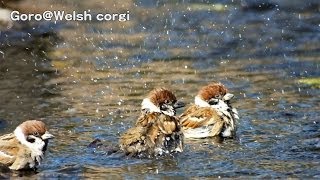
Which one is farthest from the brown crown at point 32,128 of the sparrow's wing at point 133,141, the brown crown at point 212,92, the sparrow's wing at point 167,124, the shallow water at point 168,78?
the brown crown at point 212,92

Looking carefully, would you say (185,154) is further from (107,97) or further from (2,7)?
(2,7)

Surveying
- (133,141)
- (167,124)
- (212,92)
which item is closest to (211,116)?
(212,92)

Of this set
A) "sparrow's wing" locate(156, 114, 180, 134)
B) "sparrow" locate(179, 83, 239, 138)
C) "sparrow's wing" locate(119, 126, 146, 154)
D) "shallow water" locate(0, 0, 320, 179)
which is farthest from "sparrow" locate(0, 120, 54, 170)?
"sparrow" locate(179, 83, 239, 138)

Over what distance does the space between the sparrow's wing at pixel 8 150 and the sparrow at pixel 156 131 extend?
1092 mm

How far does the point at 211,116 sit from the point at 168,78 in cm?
254

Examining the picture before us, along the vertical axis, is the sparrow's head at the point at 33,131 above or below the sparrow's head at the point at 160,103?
below

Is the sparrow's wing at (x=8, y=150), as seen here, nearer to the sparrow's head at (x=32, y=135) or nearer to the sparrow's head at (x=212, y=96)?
the sparrow's head at (x=32, y=135)

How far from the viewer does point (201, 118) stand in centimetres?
1162

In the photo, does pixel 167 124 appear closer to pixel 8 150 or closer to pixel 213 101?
pixel 213 101

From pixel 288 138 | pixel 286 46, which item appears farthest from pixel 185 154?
pixel 286 46

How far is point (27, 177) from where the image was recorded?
9719mm

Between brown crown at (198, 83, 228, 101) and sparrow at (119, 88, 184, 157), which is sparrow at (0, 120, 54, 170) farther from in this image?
brown crown at (198, 83, 228, 101)

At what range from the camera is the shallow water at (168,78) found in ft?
33.3

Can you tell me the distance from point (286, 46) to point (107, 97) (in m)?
3.99
